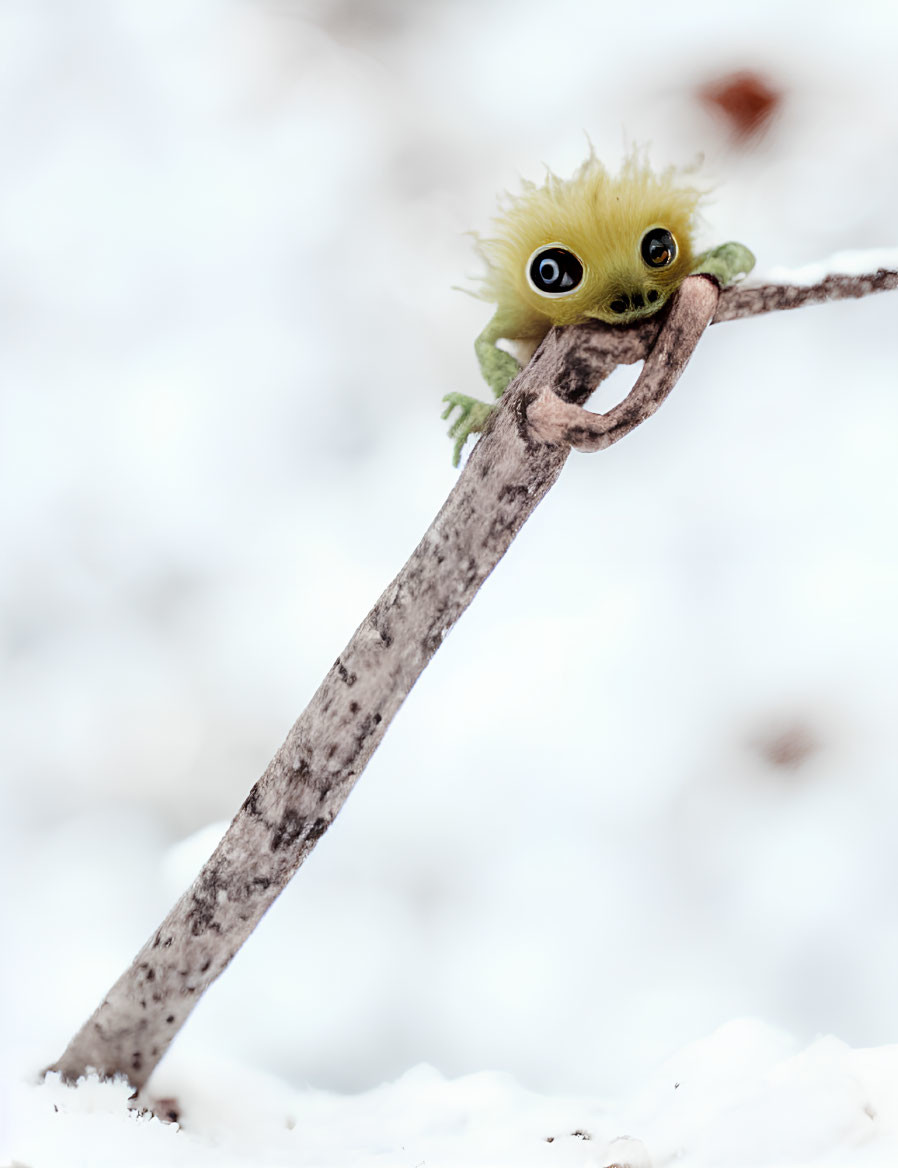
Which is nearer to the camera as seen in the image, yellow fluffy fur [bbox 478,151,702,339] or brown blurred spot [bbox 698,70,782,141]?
yellow fluffy fur [bbox 478,151,702,339]

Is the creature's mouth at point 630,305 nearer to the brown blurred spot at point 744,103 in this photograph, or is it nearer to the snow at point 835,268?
the snow at point 835,268

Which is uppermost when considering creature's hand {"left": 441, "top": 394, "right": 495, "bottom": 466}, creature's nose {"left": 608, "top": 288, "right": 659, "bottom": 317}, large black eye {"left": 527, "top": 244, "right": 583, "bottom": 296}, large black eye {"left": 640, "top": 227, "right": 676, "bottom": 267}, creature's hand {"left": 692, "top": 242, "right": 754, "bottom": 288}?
creature's hand {"left": 692, "top": 242, "right": 754, "bottom": 288}

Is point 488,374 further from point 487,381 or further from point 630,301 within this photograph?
point 630,301

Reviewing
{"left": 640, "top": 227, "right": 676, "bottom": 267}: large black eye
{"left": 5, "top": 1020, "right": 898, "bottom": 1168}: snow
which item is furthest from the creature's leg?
{"left": 5, "top": 1020, "right": 898, "bottom": 1168}: snow

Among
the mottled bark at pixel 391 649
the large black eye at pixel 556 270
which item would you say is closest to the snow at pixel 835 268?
the mottled bark at pixel 391 649

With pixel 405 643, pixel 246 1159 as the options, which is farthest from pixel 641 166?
pixel 246 1159

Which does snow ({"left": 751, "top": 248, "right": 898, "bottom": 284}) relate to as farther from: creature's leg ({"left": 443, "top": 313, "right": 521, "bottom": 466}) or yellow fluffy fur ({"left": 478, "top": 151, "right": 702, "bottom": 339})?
creature's leg ({"left": 443, "top": 313, "right": 521, "bottom": 466})

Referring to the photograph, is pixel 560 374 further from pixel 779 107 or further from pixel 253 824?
pixel 779 107

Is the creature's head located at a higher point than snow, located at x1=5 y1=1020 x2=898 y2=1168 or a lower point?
higher
